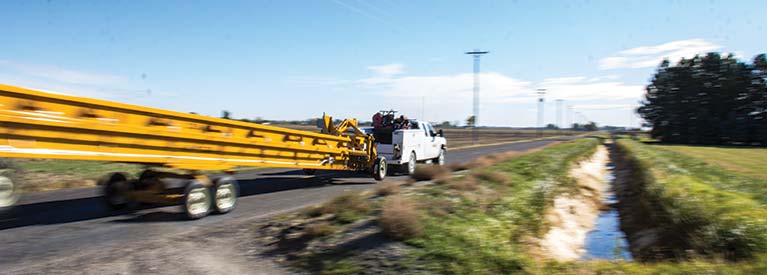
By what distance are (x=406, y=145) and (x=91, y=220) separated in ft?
37.3

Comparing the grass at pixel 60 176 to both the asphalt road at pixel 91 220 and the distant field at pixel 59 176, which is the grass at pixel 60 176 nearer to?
the distant field at pixel 59 176

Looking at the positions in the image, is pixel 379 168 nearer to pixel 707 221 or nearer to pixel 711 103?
pixel 707 221

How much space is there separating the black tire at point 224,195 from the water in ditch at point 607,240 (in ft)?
21.6

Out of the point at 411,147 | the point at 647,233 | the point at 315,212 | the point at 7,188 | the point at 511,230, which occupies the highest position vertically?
the point at 411,147

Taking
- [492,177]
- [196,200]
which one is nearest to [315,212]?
[196,200]

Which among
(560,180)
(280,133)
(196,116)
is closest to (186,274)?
(196,116)

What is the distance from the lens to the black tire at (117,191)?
992 centimetres

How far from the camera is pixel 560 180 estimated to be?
672 inches

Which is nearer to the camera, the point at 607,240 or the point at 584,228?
the point at 607,240

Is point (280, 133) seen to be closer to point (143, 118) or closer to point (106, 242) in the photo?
point (143, 118)

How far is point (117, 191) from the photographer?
1006cm

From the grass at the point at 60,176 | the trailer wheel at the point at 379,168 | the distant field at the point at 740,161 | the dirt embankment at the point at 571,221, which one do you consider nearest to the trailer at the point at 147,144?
the grass at the point at 60,176

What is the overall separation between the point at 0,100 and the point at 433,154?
1682 cm

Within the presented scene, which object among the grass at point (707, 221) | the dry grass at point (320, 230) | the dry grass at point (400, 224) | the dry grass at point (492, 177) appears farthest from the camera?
the dry grass at point (492, 177)
